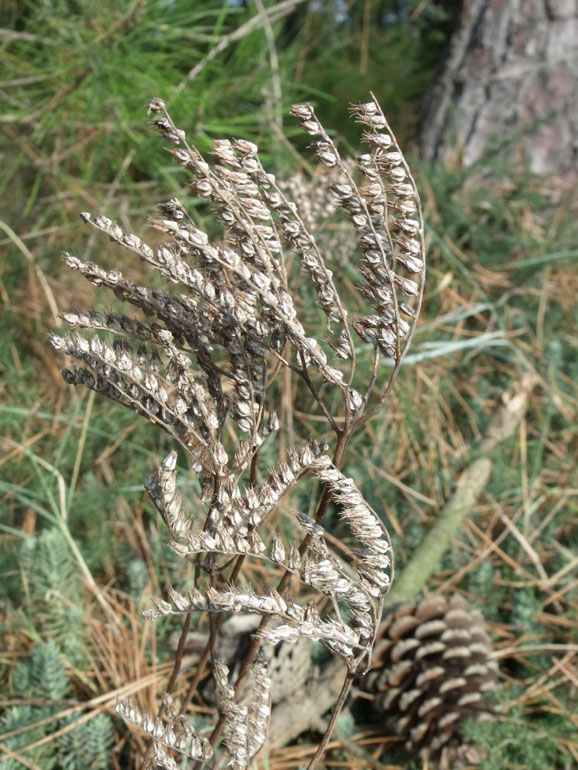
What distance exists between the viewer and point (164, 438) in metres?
2.18

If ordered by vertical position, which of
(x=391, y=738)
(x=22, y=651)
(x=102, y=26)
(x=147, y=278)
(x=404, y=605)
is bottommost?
(x=22, y=651)

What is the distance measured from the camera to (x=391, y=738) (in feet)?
5.26

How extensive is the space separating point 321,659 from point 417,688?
0.23 m

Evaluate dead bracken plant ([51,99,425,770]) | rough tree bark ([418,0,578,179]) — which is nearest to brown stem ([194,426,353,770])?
dead bracken plant ([51,99,425,770])

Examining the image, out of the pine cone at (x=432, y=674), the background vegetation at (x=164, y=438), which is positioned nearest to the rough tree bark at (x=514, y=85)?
the background vegetation at (x=164, y=438)

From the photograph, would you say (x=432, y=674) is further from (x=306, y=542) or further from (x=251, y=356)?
(x=251, y=356)

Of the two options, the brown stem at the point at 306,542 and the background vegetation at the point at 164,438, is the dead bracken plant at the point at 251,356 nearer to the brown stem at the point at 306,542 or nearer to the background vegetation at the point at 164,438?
the brown stem at the point at 306,542

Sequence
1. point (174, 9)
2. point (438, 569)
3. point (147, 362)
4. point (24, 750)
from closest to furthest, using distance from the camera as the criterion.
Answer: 1. point (147, 362)
2. point (24, 750)
3. point (438, 569)
4. point (174, 9)

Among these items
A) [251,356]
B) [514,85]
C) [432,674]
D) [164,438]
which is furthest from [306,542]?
[514,85]

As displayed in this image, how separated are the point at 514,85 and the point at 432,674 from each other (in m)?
2.17

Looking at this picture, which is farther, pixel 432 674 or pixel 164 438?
pixel 164 438

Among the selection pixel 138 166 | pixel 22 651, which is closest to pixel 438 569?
pixel 22 651

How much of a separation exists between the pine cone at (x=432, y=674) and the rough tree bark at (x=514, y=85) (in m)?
1.87

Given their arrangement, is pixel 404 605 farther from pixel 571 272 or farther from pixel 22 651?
pixel 571 272
